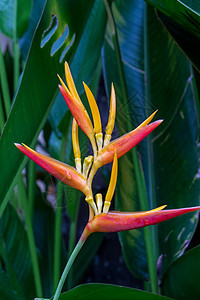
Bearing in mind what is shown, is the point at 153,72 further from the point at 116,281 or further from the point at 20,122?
the point at 116,281

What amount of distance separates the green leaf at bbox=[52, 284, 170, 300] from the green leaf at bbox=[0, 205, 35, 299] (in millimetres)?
278

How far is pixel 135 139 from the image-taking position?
0.97 feet

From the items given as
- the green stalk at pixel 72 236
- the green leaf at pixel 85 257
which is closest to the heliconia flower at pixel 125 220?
the green stalk at pixel 72 236

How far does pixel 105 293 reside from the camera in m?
0.45

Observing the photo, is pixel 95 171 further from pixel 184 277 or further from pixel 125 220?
pixel 184 277

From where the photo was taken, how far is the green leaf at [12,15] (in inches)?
26.4

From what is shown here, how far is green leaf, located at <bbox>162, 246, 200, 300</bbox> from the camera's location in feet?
1.64

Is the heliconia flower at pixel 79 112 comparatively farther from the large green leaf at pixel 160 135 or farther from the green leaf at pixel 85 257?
the green leaf at pixel 85 257

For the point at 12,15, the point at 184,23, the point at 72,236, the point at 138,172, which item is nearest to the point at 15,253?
the point at 72,236

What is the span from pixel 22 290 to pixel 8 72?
44cm

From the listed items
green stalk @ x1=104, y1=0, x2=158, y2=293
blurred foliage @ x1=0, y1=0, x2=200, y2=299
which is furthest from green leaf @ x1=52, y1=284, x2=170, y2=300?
green stalk @ x1=104, y1=0, x2=158, y2=293

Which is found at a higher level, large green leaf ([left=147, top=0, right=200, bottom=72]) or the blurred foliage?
large green leaf ([left=147, top=0, right=200, bottom=72])

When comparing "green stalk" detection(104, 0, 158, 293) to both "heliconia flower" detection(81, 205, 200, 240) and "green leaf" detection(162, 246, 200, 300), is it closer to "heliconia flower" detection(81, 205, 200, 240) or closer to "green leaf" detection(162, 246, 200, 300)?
"green leaf" detection(162, 246, 200, 300)

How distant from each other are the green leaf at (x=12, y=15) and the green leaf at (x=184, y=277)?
44 cm
